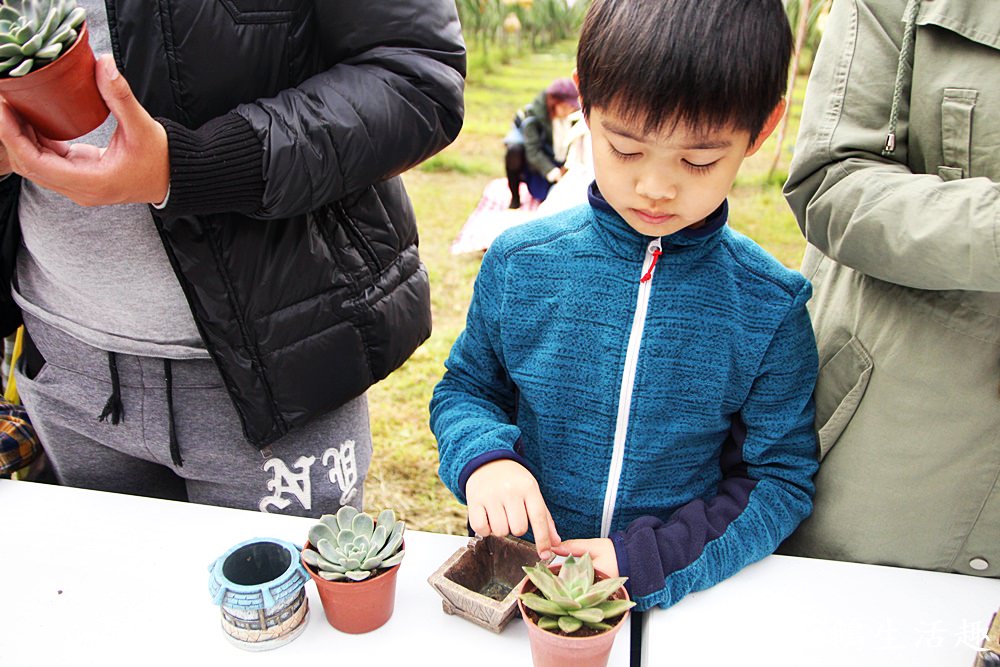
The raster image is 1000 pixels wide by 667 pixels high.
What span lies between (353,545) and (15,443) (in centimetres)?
73

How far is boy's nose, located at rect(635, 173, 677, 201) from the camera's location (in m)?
0.99

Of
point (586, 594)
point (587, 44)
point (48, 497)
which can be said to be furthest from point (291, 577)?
point (587, 44)

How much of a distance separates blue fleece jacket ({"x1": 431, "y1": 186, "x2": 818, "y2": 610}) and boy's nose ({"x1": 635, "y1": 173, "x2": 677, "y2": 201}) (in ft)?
0.42

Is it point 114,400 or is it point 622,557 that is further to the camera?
point 114,400

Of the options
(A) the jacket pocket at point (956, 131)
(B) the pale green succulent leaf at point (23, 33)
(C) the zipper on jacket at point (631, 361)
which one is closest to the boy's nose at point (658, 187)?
(C) the zipper on jacket at point (631, 361)

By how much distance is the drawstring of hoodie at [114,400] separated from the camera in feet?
4.09

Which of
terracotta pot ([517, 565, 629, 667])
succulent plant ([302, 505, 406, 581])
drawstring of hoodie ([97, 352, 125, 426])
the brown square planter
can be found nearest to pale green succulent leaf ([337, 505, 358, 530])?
succulent plant ([302, 505, 406, 581])

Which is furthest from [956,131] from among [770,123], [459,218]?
[459,218]

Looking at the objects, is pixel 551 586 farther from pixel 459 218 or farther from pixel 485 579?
pixel 459 218

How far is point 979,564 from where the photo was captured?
1180 mm

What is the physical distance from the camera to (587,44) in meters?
1.04

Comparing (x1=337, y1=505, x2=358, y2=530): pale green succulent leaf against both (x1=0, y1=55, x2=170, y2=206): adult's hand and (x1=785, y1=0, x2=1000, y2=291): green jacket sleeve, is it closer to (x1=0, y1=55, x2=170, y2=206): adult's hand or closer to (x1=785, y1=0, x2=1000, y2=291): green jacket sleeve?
(x1=0, y1=55, x2=170, y2=206): adult's hand

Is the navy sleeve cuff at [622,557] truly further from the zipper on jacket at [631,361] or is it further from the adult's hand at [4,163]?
the adult's hand at [4,163]

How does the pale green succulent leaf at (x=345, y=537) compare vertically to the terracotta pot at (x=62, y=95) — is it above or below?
below
